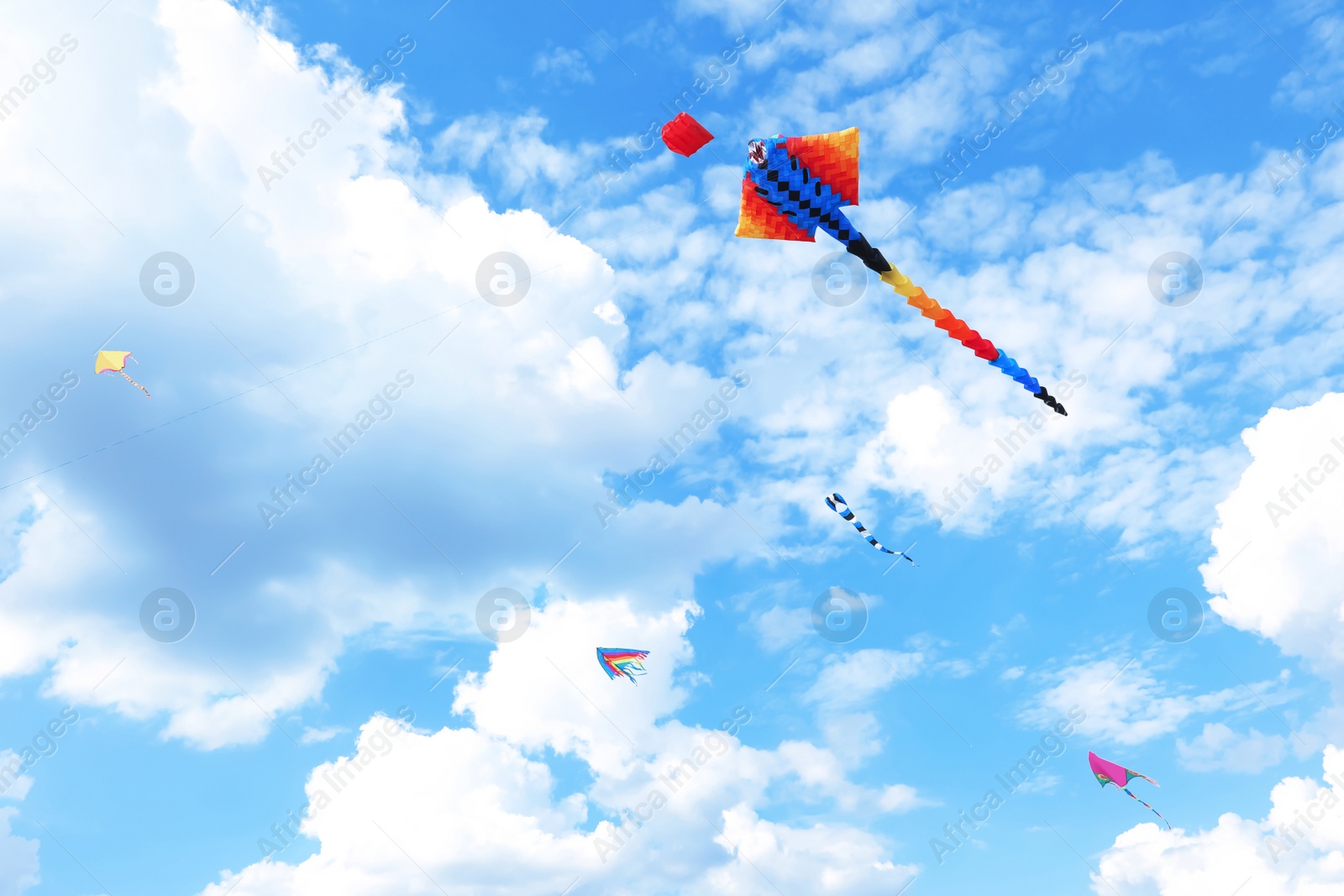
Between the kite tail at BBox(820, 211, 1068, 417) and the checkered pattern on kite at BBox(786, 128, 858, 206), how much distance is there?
4.39 ft

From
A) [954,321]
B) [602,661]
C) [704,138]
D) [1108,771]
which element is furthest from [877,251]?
[1108,771]

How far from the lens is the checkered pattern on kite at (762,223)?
27078mm

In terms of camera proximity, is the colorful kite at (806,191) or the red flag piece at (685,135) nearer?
the red flag piece at (685,135)

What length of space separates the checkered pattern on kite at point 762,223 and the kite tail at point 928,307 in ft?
3.99

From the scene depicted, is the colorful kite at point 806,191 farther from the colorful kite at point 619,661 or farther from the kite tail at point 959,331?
the colorful kite at point 619,661

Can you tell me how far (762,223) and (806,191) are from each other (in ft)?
7.22

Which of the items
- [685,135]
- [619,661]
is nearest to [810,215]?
[685,135]

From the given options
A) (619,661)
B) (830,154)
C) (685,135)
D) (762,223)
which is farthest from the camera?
(619,661)

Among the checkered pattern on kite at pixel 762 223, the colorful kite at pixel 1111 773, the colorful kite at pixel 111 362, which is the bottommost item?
the colorful kite at pixel 1111 773

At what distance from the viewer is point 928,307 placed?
96.6 ft

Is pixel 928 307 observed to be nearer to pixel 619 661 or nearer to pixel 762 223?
pixel 762 223

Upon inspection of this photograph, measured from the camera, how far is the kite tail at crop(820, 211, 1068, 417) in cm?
2709

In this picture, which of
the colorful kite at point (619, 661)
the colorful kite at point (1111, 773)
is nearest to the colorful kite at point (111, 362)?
the colorful kite at point (619, 661)

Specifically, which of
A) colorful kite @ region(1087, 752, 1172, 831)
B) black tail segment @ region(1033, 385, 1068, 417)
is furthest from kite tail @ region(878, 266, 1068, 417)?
colorful kite @ region(1087, 752, 1172, 831)
